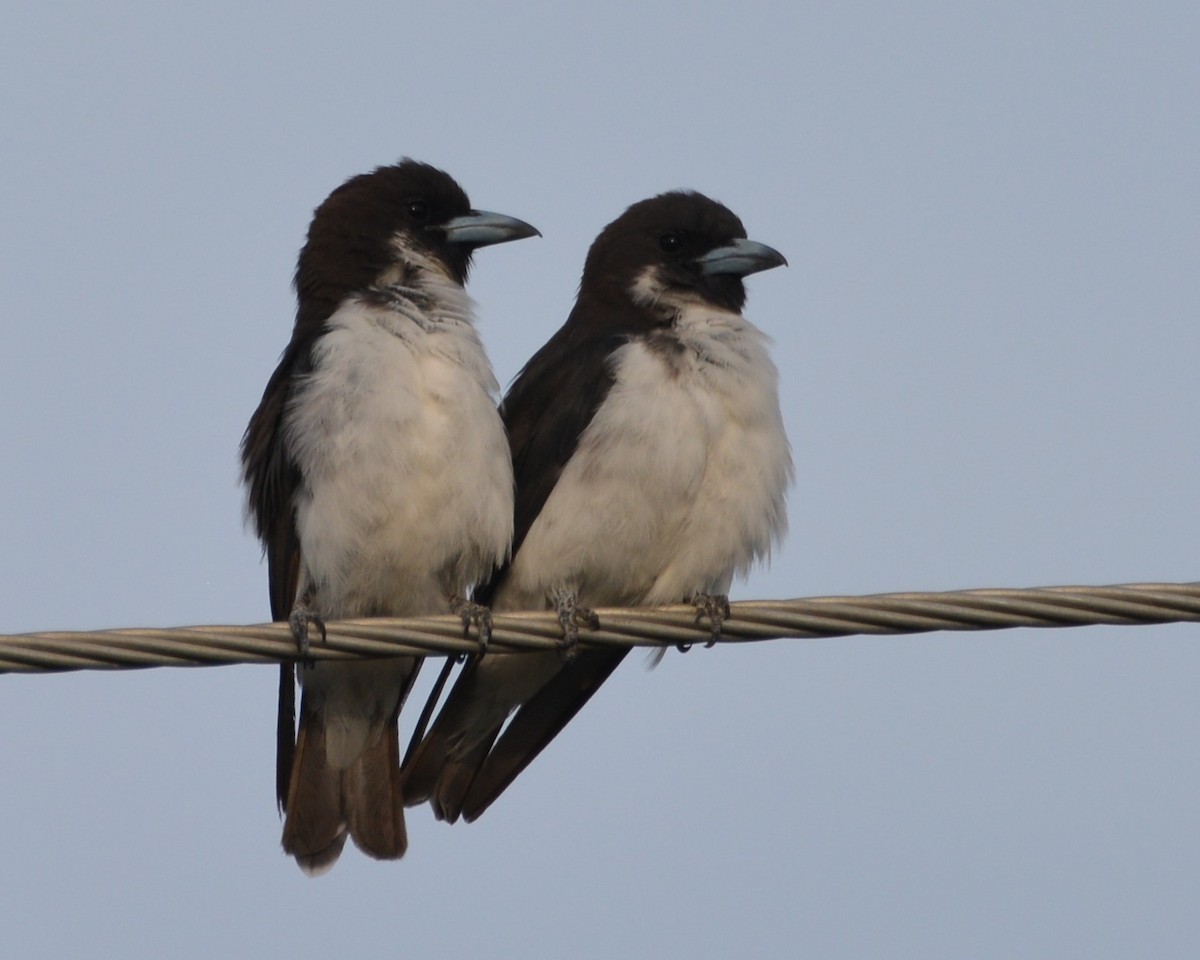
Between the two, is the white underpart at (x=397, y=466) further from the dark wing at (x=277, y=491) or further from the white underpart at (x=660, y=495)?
the white underpart at (x=660, y=495)

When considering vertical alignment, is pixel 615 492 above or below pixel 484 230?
below

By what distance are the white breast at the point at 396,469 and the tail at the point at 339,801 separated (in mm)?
705

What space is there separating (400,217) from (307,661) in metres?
2.99

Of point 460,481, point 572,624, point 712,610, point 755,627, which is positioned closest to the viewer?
point 755,627

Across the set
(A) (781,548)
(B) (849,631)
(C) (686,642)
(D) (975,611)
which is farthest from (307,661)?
(A) (781,548)

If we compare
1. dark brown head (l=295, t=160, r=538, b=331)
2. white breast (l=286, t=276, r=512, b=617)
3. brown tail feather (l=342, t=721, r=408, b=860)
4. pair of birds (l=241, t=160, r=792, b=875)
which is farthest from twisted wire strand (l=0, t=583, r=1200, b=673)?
dark brown head (l=295, t=160, r=538, b=331)

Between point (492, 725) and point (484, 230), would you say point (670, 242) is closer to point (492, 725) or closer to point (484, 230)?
point (484, 230)

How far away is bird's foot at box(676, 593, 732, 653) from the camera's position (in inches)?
251

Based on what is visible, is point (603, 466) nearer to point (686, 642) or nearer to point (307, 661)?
point (686, 642)

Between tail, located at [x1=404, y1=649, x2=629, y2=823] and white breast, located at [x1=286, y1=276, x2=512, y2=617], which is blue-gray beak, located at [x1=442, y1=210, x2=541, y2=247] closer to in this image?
white breast, located at [x1=286, y1=276, x2=512, y2=617]

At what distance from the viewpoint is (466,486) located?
7512 millimetres

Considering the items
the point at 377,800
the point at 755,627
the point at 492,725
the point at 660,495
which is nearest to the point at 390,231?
the point at 660,495

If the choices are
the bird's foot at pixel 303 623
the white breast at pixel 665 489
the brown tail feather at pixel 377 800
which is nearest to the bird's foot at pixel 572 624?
the white breast at pixel 665 489

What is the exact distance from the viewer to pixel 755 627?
237 inches
